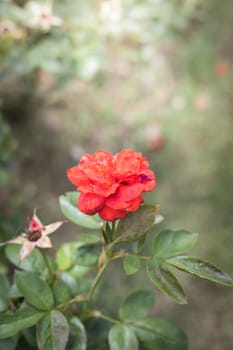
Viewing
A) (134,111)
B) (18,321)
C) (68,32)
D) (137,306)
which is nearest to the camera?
(18,321)

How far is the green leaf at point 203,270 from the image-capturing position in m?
0.67

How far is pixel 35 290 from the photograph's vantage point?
80 cm

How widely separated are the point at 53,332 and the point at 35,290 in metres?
0.09

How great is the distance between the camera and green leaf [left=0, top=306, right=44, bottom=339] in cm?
75

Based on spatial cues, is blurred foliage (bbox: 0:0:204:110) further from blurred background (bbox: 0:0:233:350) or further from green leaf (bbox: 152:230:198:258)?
green leaf (bbox: 152:230:198:258)

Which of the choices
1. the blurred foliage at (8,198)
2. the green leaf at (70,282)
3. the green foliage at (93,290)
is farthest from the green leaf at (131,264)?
the blurred foliage at (8,198)

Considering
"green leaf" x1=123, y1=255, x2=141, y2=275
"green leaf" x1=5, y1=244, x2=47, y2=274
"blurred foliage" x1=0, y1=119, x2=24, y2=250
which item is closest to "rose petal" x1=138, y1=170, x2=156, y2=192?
"green leaf" x1=123, y1=255, x2=141, y2=275

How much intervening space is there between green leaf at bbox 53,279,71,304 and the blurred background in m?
0.50

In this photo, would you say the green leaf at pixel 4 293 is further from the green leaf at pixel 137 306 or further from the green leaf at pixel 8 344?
the green leaf at pixel 137 306

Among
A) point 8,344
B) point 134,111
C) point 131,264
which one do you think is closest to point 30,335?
point 8,344

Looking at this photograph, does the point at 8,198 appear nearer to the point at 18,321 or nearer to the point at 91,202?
the point at 18,321

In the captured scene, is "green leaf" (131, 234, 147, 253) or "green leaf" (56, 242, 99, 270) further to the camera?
"green leaf" (56, 242, 99, 270)

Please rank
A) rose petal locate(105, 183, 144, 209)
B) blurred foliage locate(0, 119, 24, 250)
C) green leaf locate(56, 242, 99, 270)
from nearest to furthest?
rose petal locate(105, 183, 144, 209) → green leaf locate(56, 242, 99, 270) → blurred foliage locate(0, 119, 24, 250)

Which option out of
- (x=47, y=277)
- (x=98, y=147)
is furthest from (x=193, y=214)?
(x=47, y=277)
